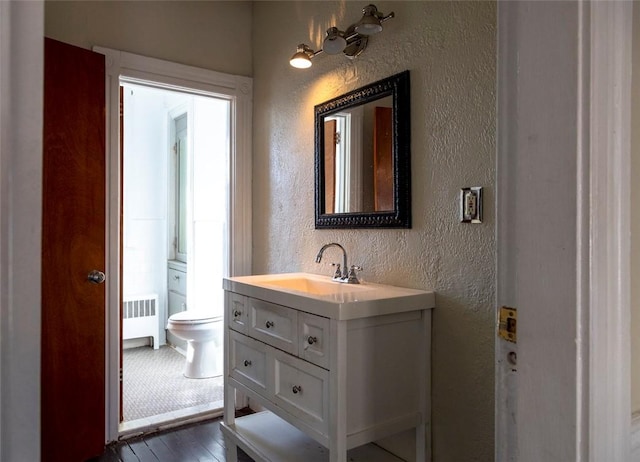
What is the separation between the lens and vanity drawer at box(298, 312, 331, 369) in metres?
1.51

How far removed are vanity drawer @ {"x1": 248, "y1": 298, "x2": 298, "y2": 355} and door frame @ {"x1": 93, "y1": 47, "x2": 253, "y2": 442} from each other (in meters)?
0.92

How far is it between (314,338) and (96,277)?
129 centimetres

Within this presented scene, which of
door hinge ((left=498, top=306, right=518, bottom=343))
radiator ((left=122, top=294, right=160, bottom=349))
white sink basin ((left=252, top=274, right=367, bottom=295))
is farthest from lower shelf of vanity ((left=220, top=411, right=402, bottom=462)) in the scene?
radiator ((left=122, top=294, right=160, bottom=349))

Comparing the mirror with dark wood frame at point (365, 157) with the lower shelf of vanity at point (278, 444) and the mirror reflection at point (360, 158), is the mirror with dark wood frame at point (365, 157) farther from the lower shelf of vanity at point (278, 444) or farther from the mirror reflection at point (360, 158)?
the lower shelf of vanity at point (278, 444)

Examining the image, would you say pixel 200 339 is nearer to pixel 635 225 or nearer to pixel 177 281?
pixel 177 281

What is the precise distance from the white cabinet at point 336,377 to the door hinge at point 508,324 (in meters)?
0.79

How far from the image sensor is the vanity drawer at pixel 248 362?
187cm

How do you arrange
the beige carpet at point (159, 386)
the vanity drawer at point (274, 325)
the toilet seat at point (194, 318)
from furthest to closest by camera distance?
the toilet seat at point (194, 318)
the beige carpet at point (159, 386)
the vanity drawer at point (274, 325)

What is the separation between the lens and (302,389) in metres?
1.63

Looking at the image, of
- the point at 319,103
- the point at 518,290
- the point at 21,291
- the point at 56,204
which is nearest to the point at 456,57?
the point at 319,103

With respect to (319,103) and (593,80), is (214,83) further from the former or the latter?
(593,80)

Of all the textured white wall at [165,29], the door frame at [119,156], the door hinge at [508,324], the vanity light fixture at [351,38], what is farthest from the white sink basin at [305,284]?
the textured white wall at [165,29]

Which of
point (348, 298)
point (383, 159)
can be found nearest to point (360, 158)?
point (383, 159)

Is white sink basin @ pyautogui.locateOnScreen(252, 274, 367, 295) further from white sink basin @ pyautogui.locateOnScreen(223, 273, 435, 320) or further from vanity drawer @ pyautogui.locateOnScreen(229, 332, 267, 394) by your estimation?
vanity drawer @ pyautogui.locateOnScreen(229, 332, 267, 394)
